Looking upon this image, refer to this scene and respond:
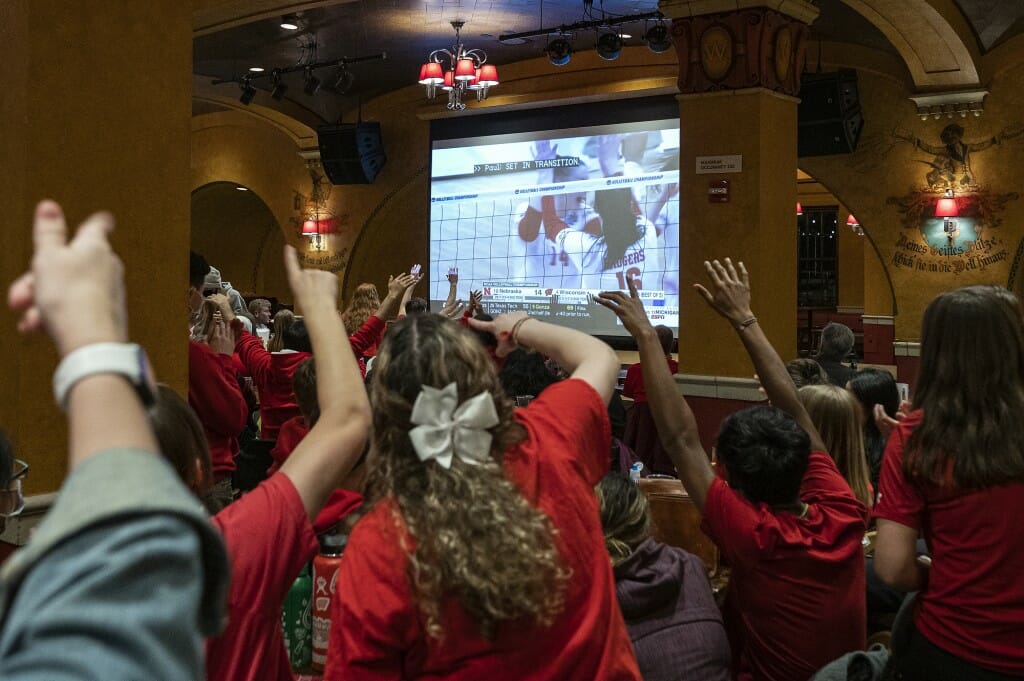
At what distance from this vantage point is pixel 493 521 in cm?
122

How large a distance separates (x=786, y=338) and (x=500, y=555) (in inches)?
233

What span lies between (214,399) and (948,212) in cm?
844

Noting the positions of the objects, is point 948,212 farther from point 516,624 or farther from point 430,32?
point 516,624

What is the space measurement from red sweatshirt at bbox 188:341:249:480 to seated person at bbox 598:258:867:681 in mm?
1612

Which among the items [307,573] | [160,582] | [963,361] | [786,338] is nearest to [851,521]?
[963,361]

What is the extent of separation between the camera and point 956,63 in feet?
30.3

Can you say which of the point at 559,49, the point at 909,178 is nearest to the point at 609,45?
the point at 559,49

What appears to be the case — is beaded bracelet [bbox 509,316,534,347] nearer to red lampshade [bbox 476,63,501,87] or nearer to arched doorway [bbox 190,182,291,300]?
red lampshade [bbox 476,63,501,87]

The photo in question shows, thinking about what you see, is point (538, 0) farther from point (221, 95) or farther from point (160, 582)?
point (160, 582)

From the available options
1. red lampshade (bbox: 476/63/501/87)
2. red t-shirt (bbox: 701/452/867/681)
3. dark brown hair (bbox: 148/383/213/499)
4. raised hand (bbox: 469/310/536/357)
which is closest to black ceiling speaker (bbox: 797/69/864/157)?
red lampshade (bbox: 476/63/501/87)

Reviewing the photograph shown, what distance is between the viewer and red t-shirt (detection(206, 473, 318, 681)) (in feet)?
4.13

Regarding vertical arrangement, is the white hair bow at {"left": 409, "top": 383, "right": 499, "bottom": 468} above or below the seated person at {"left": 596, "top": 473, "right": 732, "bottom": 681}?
above

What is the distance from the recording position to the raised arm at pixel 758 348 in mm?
2438

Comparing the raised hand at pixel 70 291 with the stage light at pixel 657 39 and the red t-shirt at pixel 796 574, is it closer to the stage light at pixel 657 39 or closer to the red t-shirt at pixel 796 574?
the red t-shirt at pixel 796 574
